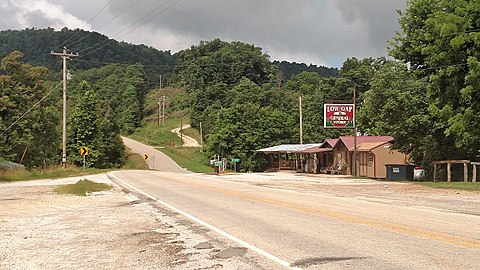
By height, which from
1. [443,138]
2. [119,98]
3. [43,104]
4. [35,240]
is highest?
[119,98]

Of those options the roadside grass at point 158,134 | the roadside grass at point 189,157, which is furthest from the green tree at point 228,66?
the roadside grass at point 189,157

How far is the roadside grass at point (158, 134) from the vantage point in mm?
120725

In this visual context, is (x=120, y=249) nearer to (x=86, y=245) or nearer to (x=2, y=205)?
(x=86, y=245)

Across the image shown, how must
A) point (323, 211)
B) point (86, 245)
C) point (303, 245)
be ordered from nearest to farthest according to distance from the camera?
1. point (303, 245)
2. point (86, 245)
3. point (323, 211)

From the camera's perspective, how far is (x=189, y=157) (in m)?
103

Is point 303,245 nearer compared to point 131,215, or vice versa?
point 303,245

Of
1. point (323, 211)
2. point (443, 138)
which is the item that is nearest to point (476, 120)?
point (443, 138)

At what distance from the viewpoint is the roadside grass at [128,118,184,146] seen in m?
121

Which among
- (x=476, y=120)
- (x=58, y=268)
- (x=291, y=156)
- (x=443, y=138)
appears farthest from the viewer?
(x=291, y=156)

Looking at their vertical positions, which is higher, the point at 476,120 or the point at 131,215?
the point at 476,120

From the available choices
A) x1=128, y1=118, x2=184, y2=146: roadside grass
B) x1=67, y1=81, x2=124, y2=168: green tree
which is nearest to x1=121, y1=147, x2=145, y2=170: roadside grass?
x1=67, y1=81, x2=124, y2=168: green tree

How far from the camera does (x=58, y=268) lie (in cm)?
849

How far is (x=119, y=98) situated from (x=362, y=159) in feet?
351

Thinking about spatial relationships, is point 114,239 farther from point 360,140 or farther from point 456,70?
point 360,140
